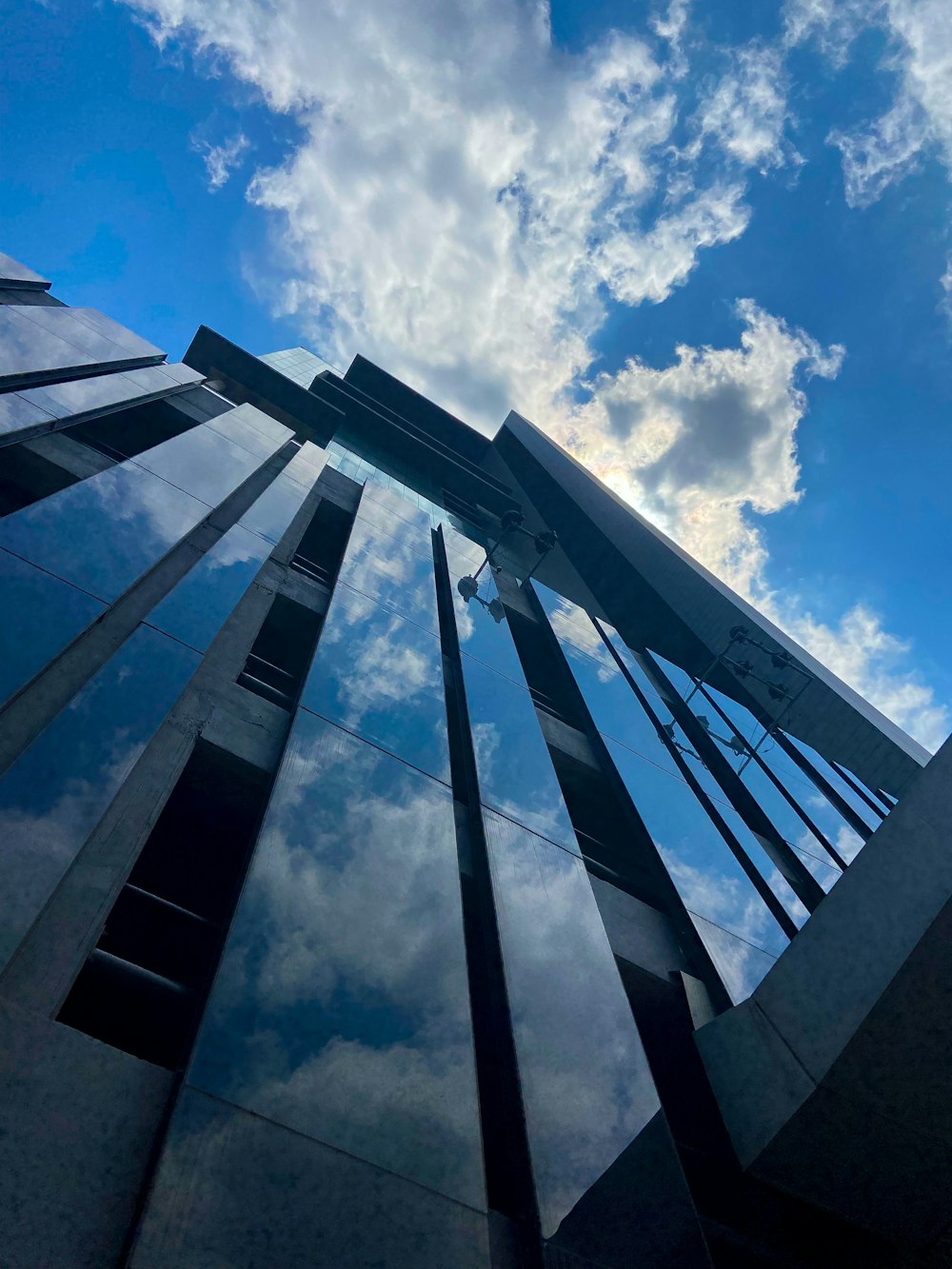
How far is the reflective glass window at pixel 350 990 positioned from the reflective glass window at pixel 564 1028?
0.56 m

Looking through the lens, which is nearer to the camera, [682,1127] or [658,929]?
[682,1127]

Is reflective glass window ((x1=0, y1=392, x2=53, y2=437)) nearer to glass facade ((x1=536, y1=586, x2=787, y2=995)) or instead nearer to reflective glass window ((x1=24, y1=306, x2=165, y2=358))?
reflective glass window ((x1=24, y1=306, x2=165, y2=358))

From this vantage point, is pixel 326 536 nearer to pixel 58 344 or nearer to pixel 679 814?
pixel 58 344

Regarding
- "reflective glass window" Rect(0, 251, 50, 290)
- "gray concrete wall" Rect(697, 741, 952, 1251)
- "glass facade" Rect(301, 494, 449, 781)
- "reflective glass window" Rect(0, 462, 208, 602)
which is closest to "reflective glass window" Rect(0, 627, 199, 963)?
"reflective glass window" Rect(0, 462, 208, 602)

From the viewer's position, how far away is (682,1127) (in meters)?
5.38

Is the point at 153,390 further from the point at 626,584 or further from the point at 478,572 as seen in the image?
the point at 626,584

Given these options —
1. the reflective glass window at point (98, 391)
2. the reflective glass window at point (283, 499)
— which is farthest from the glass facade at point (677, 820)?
the reflective glass window at point (98, 391)

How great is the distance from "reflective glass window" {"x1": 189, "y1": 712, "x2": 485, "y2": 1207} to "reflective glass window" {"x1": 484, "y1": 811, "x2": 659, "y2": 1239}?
1.83ft

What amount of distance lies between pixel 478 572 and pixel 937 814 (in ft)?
39.2

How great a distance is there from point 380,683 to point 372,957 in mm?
3603

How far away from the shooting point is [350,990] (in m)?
4.38

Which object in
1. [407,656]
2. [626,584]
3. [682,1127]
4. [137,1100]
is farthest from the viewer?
[626,584]

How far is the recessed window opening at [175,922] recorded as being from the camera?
4.23 m

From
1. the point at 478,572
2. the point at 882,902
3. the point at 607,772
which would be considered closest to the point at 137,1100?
the point at 882,902
